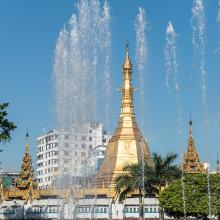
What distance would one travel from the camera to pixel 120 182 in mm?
64500

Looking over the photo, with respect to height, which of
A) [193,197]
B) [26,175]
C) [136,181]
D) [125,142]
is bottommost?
[193,197]

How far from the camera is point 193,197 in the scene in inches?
2363

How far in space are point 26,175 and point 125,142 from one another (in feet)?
57.1

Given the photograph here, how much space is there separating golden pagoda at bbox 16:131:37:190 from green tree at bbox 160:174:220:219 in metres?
31.5

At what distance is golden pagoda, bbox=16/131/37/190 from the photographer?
297 ft

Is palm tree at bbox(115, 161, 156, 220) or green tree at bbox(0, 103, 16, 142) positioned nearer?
green tree at bbox(0, 103, 16, 142)

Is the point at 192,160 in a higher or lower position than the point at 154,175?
higher

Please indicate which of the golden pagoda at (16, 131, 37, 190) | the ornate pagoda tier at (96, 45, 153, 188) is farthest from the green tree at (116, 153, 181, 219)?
the golden pagoda at (16, 131, 37, 190)

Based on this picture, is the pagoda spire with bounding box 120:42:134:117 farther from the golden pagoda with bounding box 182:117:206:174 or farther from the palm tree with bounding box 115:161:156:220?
the palm tree with bounding box 115:161:156:220

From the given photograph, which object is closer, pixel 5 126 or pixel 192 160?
pixel 5 126

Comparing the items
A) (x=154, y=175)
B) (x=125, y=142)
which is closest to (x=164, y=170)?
(x=154, y=175)

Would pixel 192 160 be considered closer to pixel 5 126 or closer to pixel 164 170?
pixel 164 170

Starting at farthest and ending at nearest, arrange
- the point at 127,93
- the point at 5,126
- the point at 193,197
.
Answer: the point at 127,93, the point at 193,197, the point at 5,126

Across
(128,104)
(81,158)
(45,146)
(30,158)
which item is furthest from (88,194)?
(45,146)
